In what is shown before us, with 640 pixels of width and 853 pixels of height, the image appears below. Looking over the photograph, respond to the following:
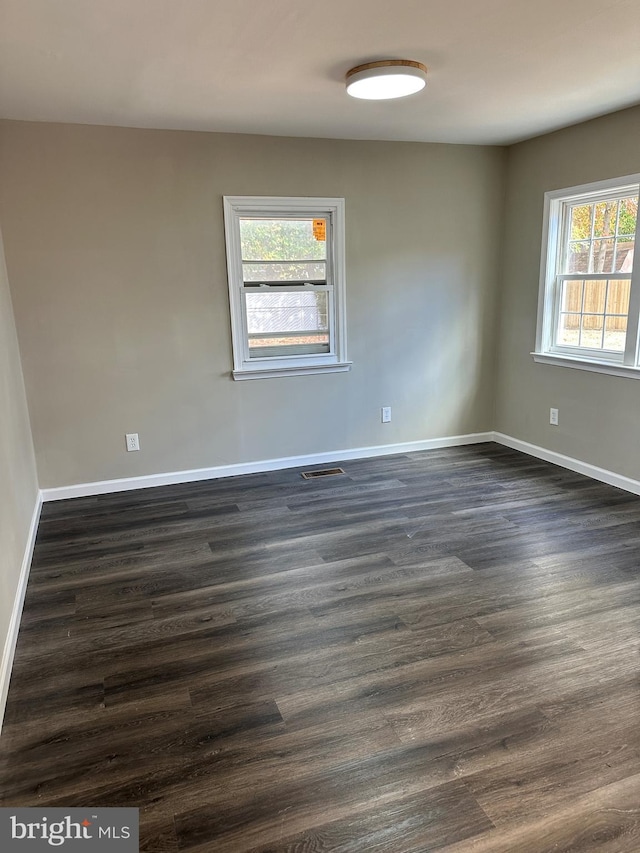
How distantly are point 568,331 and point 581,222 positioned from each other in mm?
808

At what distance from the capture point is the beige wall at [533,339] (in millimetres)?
3820

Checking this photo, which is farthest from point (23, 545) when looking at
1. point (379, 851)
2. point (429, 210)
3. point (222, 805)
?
point (429, 210)

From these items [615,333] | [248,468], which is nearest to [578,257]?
[615,333]

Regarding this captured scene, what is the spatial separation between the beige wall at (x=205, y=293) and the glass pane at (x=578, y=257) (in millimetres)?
709

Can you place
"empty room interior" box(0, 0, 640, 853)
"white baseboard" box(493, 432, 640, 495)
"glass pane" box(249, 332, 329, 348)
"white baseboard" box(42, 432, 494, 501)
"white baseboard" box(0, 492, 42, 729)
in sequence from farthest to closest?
"glass pane" box(249, 332, 329, 348) → "white baseboard" box(42, 432, 494, 501) → "white baseboard" box(493, 432, 640, 495) → "white baseboard" box(0, 492, 42, 729) → "empty room interior" box(0, 0, 640, 853)

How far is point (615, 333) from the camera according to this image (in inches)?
158

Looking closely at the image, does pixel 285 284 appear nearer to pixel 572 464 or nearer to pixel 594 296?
pixel 594 296

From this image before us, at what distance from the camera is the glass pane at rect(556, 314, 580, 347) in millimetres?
4359

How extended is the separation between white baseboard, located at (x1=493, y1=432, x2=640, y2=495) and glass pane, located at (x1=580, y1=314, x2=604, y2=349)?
880mm

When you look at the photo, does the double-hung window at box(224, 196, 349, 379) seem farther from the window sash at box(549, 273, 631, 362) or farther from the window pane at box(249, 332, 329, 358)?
the window sash at box(549, 273, 631, 362)

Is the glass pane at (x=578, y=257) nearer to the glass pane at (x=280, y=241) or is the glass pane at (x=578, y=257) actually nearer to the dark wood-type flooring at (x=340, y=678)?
the dark wood-type flooring at (x=340, y=678)

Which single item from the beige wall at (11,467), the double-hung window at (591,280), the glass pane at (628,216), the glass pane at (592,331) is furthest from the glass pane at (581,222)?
the beige wall at (11,467)

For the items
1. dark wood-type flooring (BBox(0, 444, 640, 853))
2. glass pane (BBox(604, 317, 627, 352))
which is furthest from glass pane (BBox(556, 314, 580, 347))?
dark wood-type flooring (BBox(0, 444, 640, 853))

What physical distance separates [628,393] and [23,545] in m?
3.85
